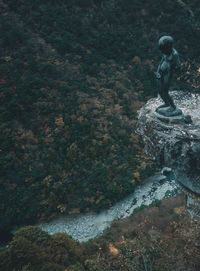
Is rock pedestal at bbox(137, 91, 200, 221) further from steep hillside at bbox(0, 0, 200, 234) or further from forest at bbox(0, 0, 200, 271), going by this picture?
steep hillside at bbox(0, 0, 200, 234)

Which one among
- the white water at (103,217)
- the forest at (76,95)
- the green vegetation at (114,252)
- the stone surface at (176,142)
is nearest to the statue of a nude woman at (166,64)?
the stone surface at (176,142)

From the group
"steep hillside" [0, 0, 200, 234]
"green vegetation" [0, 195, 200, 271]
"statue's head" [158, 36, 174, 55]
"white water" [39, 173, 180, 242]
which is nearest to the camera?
"green vegetation" [0, 195, 200, 271]

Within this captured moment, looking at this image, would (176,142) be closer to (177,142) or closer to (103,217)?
(177,142)

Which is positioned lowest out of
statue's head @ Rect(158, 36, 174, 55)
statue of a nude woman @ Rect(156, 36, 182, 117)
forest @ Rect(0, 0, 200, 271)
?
forest @ Rect(0, 0, 200, 271)

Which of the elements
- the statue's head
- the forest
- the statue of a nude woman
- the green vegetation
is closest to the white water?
the forest

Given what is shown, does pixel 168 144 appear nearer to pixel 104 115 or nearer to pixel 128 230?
pixel 128 230

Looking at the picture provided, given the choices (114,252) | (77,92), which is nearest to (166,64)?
(114,252)
